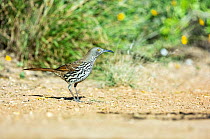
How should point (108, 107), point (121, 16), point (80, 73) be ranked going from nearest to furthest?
1. point (108, 107)
2. point (80, 73)
3. point (121, 16)

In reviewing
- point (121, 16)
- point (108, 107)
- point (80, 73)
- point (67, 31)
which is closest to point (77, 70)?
point (80, 73)

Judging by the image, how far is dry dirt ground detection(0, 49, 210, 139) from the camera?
3.61 metres

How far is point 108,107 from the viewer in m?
5.67

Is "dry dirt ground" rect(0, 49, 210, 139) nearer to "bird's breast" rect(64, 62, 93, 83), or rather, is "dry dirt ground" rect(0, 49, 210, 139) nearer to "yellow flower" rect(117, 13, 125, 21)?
"bird's breast" rect(64, 62, 93, 83)

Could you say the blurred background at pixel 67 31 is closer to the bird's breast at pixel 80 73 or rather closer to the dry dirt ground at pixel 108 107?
the dry dirt ground at pixel 108 107

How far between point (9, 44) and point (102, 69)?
8.39 ft

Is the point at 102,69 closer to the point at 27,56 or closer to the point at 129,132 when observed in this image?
the point at 27,56

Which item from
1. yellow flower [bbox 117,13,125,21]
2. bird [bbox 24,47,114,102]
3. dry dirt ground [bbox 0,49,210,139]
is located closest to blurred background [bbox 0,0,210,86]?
yellow flower [bbox 117,13,125,21]

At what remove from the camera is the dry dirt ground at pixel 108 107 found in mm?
3609

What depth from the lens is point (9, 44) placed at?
30.6 ft

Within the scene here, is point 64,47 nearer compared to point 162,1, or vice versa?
point 64,47

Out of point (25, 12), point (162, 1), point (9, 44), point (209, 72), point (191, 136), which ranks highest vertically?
point (162, 1)

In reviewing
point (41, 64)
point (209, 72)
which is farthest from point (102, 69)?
point (209, 72)

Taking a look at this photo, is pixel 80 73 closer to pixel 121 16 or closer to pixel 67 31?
pixel 67 31
